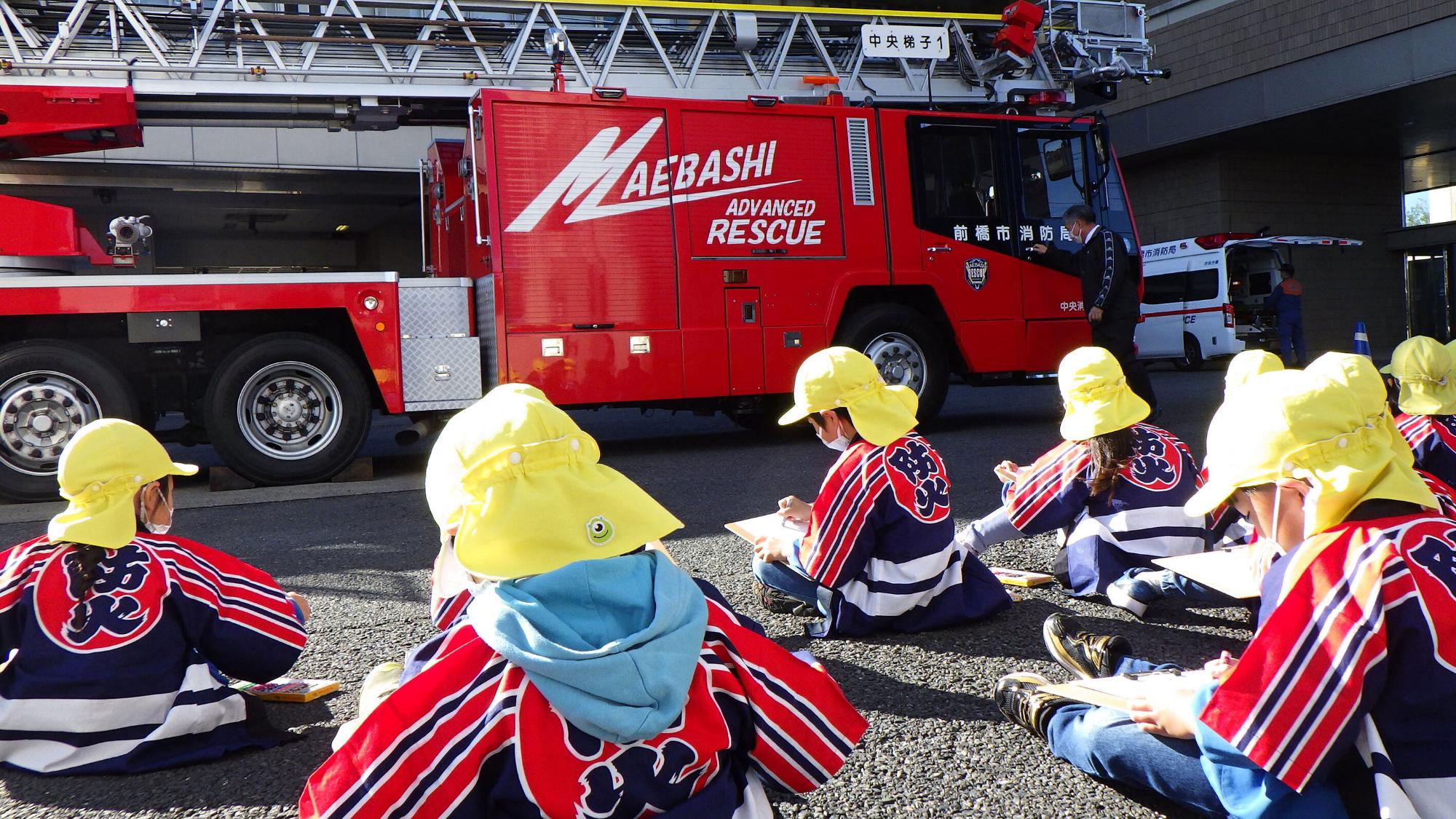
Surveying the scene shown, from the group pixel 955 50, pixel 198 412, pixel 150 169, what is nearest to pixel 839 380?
pixel 198 412

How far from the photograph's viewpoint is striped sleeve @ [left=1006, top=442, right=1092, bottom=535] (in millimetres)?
3969

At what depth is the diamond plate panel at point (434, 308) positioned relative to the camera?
7781 millimetres

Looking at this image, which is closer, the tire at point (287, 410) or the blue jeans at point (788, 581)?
the blue jeans at point (788, 581)

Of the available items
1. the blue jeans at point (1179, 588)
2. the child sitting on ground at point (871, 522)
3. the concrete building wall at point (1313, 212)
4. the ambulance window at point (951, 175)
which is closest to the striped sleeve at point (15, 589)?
the child sitting on ground at point (871, 522)

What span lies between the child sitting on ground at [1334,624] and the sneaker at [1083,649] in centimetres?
85

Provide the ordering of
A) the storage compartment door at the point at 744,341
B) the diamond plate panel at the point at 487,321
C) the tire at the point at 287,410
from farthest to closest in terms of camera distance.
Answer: the storage compartment door at the point at 744,341, the diamond plate panel at the point at 487,321, the tire at the point at 287,410

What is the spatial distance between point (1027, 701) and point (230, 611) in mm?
1991

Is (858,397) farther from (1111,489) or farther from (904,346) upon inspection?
(904,346)

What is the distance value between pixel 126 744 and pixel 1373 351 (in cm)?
2382

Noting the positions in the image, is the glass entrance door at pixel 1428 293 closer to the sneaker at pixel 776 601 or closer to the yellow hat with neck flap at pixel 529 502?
the sneaker at pixel 776 601

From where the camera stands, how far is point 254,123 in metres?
8.13

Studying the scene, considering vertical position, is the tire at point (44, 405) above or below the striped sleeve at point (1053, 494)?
above

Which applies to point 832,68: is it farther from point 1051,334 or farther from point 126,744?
point 126,744

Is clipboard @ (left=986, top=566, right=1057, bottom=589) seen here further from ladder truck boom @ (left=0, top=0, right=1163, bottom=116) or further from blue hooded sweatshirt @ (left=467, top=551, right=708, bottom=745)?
ladder truck boom @ (left=0, top=0, right=1163, bottom=116)
